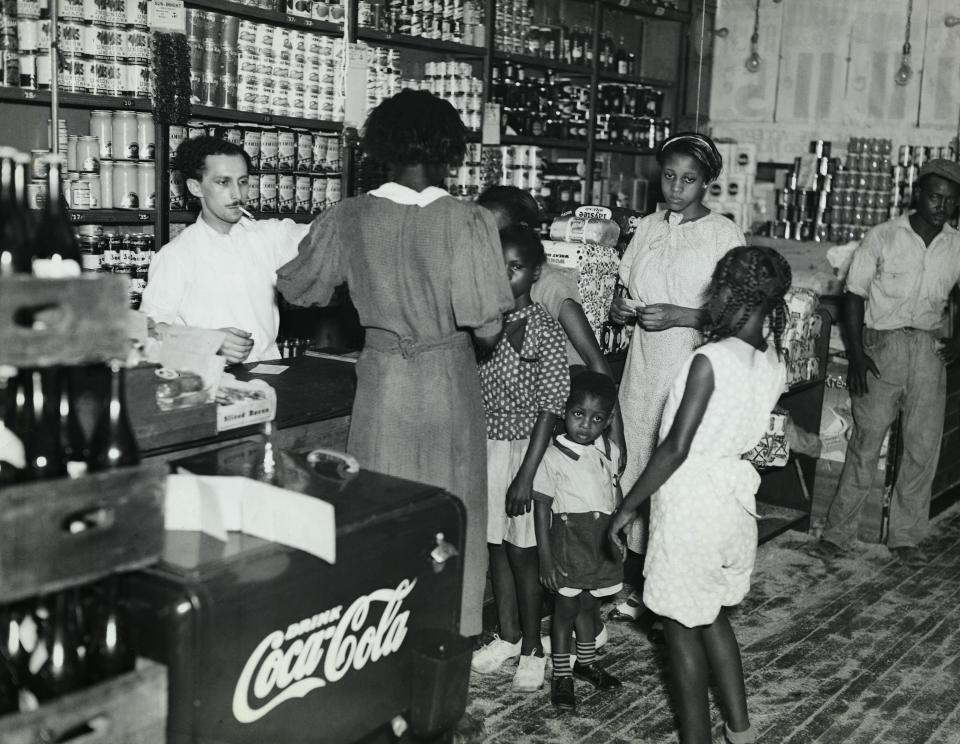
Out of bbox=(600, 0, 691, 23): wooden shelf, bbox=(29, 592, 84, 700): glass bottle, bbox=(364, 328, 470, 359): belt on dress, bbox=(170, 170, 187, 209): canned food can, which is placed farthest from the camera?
bbox=(600, 0, 691, 23): wooden shelf

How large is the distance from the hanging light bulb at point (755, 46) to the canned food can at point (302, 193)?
4.48 metres

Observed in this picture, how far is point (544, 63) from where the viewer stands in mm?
6016

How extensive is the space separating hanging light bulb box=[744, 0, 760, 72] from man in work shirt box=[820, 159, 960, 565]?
3389 millimetres

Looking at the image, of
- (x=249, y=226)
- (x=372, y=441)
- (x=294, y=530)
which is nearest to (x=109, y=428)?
(x=294, y=530)

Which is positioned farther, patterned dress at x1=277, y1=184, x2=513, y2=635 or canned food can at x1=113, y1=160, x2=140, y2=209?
canned food can at x1=113, y1=160, x2=140, y2=209

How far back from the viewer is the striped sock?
3.33 meters

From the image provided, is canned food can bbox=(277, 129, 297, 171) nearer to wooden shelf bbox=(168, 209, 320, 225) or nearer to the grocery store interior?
the grocery store interior

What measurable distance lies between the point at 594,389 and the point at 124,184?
2.11 metres

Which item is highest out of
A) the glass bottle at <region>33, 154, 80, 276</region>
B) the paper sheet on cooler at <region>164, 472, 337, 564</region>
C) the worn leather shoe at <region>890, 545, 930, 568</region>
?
the glass bottle at <region>33, 154, 80, 276</region>

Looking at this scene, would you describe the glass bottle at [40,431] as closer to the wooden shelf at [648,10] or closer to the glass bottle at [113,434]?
the glass bottle at [113,434]

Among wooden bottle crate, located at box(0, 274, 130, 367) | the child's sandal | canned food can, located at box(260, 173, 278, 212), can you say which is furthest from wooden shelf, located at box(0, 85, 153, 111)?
the child's sandal

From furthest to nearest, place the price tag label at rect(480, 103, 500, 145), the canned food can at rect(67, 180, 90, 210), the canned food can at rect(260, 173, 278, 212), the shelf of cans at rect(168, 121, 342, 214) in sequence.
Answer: the price tag label at rect(480, 103, 500, 145)
the canned food can at rect(260, 173, 278, 212)
the shelf of cans at rect(168, 121, 342, 214)
the canned food can at rect(67, 180, 90, 210)

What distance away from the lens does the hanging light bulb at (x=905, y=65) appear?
7.36 metres

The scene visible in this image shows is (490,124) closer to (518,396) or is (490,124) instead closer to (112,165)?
(112,165)
